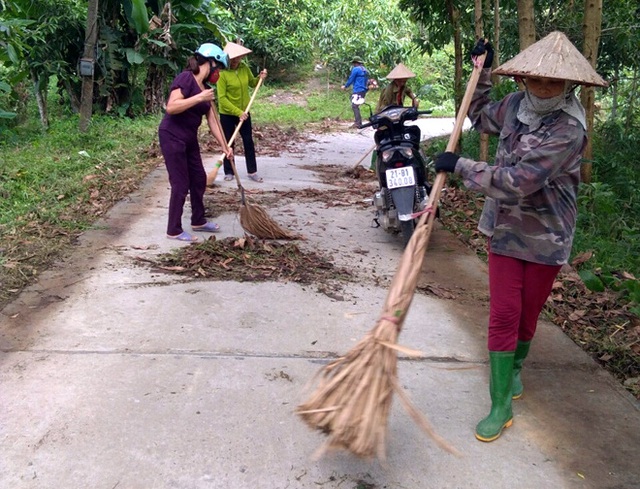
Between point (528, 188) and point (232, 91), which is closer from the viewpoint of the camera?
point (528, 188)

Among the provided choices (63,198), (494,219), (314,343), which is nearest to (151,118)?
(63,198)

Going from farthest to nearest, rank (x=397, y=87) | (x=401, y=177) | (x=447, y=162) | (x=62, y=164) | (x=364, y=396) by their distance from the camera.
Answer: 1. (x=397, y=87)
2. (x=62, y=164)
3. (x=401, y=177)
4. (x=447, y=162)
5. (x=364, y=396)

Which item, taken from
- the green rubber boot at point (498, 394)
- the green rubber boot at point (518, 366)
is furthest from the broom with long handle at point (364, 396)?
the green rubber boot at point (518, 366)

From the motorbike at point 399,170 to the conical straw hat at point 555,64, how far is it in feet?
8.89

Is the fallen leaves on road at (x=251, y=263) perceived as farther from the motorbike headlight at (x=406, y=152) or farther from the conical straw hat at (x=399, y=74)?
the conical straw hat at (x=399, y=74)

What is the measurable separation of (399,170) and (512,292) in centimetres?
289

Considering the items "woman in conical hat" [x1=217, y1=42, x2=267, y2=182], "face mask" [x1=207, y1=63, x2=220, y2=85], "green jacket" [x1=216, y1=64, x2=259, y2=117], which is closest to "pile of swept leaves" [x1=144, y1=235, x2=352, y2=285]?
"face mask" [x1=207, y1=63, x2=220, y2=85]

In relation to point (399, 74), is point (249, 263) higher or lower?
lower

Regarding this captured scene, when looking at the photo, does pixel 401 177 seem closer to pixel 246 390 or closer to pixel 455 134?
pixel 455 134

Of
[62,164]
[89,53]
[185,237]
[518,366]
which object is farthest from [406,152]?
[89,53]

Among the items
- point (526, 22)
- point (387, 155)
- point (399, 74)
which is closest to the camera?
point (387, 155)

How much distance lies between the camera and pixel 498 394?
3.06m

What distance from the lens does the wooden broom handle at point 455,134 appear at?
312 centimetres

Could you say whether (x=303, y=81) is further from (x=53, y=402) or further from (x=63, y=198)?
(x=53, y=402)
